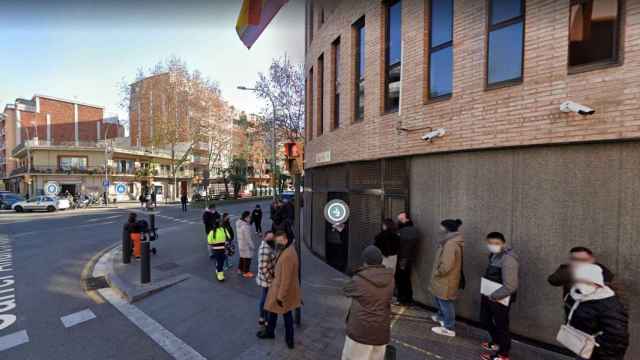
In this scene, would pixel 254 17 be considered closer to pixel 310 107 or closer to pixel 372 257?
pixel 372 257

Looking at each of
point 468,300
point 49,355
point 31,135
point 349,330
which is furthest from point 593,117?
point 31,135

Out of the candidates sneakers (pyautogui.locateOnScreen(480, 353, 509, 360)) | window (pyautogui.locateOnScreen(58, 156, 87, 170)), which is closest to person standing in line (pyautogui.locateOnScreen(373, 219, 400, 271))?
sneakers (pyautogui.locateOnScreen(480, 353, 509, 360))

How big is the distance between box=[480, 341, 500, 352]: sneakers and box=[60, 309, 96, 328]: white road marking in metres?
6.45

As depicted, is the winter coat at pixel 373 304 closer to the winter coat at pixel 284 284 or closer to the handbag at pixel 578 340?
the winter coat at pixel 284 284

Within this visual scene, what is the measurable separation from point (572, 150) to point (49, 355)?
773 centimetres

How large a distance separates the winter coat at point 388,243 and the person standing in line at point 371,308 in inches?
99.1

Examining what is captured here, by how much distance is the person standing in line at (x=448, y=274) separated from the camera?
432 centimetres

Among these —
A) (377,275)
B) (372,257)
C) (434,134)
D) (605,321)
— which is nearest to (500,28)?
(434,134)

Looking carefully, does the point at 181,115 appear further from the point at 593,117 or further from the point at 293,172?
the point at 593,117


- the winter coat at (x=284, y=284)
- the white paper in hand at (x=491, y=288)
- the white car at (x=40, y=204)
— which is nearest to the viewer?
the white paper in hand at (x=491, y=288)

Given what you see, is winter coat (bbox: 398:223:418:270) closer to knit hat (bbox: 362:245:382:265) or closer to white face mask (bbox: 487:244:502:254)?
white face mask (bbox: 487:244:502:254)

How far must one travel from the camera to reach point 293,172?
474 centimetres

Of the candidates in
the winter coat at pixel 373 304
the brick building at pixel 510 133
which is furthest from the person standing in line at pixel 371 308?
the brick building at pixel 510 133

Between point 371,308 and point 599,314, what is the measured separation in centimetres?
217
